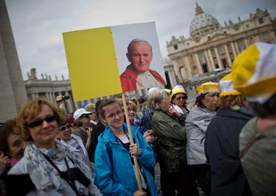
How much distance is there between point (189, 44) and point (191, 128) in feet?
309

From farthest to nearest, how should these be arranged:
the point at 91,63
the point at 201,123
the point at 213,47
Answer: the point at 213,47 < the point at 201,123 < the point at 91,63

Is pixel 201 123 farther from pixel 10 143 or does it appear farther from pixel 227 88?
pixel 10 143

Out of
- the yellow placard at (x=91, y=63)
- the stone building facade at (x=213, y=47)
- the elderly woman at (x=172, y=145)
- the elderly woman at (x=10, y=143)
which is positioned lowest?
the elderly woman at (x=172, y=145)

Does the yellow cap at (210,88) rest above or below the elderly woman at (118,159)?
above

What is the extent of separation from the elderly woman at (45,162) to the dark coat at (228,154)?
1.11m

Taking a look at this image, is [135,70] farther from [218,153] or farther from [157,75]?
[218,153]

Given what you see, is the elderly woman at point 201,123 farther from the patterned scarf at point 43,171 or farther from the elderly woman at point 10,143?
the elderly woman at point 10,143

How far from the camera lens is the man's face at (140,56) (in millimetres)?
2998

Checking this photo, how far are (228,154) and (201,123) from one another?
3.79 feet

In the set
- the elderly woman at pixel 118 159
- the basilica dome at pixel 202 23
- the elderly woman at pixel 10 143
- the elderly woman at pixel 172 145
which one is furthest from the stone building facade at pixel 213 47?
the elderly woman at pixel 10 143

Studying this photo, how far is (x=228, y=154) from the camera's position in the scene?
79.6 inches

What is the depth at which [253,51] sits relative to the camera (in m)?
1.28

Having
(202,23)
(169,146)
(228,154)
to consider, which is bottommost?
(169,146)

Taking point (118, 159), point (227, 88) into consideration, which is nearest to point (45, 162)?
point (118, 159)
